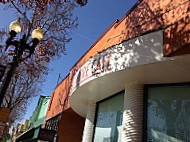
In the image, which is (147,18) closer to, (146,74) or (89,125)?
(146,74)

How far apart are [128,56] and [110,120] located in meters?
3.10

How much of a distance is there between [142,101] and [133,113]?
547mm

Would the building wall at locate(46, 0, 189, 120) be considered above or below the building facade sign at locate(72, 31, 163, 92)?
above

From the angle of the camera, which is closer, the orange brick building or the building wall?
the orange brick building

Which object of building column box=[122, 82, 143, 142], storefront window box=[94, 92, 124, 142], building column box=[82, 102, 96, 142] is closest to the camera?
building column box=[122, 82, 143, 142]

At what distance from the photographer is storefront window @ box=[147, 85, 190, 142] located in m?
4.73

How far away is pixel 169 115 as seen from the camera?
16.7ft

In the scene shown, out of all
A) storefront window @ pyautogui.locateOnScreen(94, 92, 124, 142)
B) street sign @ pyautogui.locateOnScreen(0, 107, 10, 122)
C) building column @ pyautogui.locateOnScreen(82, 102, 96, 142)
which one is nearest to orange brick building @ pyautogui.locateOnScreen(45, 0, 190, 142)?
storefront window @ pyautogui.locateOnScreen(94, 92, 124, 142)

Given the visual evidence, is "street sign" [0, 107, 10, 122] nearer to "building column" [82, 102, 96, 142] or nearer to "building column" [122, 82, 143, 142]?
"building column" [122, 82, 143, 142]

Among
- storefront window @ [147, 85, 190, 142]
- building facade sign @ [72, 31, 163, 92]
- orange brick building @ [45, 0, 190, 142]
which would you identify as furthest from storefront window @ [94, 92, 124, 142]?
building facade sign @ [72, 31, 163, 92]

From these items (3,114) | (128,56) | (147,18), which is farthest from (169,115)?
(3,114)

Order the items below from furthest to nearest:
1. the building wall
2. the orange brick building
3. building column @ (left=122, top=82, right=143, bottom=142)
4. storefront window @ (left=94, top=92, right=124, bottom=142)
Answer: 1. storefront window @ (left=94, top=92, right=124, bottom=142)
2. building column @ (left=122, top=82, right=143, bottom=142)
3. the building wall
4. the orange brick building

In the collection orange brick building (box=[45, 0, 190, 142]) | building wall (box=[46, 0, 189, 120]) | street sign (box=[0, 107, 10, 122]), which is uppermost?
building wall (box=[46, 0, 189, 120])

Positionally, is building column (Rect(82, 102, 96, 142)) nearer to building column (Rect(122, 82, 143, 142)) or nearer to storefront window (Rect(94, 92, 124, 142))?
storefront window (Rect(94, 92, 124, 142))
